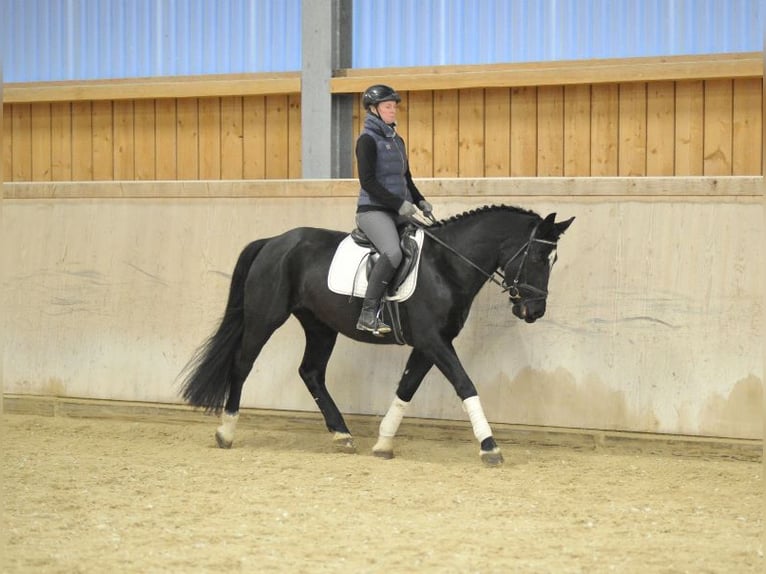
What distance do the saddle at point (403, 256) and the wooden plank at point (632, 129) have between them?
2.14 metres

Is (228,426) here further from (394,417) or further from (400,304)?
(400,304)

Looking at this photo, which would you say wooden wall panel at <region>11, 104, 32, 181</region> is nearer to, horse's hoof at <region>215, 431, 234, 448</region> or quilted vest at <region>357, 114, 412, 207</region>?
horse's hoof at <region>215, 431, 234, 448</region>

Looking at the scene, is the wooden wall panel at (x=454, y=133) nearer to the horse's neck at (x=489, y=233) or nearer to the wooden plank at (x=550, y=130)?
the wooden plank at (x=550, y=130)

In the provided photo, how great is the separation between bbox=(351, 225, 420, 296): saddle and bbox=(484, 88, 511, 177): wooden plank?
185cm

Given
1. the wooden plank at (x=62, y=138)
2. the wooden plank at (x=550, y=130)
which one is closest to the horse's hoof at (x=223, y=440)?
the wooden plank at (x=550, y=130)

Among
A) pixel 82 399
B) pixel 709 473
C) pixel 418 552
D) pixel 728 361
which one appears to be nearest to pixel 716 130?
pixel 728 361

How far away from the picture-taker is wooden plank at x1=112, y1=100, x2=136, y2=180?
376 inches

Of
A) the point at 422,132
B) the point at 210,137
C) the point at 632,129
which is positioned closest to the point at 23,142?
the point at 210,137

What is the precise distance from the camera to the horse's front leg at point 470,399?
6.50 m

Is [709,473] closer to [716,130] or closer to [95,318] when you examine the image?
[716,130]

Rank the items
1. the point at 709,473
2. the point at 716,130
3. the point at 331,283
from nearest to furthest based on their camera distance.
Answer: the point at 709,473, the point at 331,283, the point at 716,130

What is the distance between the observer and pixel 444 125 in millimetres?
8602

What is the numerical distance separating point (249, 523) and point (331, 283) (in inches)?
86.6

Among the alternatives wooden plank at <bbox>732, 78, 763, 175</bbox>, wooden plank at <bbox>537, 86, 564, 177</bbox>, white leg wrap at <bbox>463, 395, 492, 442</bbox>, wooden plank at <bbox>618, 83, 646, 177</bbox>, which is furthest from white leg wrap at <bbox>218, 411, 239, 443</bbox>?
wooden plank at <bbox>732, 78, 763, 175</bbox>
